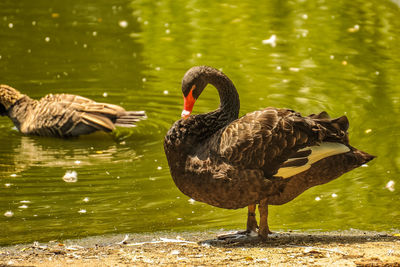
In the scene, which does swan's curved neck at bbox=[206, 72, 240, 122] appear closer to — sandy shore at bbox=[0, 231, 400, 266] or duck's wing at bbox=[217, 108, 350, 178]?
duck's wing at bbox=[217, 108, 350, 178]

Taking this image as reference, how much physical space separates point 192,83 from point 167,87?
221 inches

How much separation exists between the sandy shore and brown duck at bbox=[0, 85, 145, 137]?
3.43 m

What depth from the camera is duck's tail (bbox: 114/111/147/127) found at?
9672 mm

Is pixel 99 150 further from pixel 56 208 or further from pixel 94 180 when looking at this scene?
pixel 56 208

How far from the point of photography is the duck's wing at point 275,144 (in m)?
5.70

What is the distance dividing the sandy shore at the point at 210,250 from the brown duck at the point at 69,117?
135 inches

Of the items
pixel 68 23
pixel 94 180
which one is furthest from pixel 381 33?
pixel 94 180

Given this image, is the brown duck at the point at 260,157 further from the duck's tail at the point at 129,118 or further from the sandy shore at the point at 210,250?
the duck's tail at the point at 129,118

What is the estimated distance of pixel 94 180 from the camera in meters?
8.01

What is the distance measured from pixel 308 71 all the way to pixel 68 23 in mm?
6311

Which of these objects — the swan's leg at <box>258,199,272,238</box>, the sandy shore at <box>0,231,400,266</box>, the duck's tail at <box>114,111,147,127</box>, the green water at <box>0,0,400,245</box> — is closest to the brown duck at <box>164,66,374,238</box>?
the swan's leg at <box>258,199,272,238</box>

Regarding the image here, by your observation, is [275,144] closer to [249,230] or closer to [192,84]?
[249,230]

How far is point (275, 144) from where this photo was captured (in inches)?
226

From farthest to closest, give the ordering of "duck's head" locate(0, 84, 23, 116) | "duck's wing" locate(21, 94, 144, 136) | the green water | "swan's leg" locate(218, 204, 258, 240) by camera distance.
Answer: "duck's head" locate(0, 84, 23, 116)
"duck's wing" locate(21, 94, 144, 136)
the green water
"swan's leg" locate(218, 204, 258, 240)
